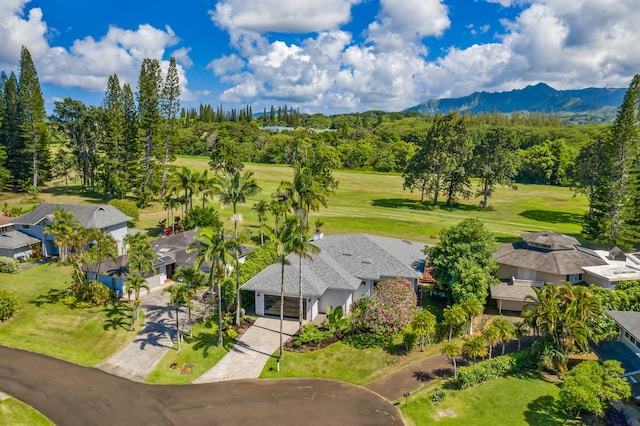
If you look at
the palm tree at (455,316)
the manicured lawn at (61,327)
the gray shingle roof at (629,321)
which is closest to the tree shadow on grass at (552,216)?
the gray shingle roof at (629,321)

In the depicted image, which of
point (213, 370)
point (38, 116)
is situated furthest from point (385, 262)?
point (38, 116)

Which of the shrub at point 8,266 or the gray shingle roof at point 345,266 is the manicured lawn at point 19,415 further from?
the shrub at point 8,266

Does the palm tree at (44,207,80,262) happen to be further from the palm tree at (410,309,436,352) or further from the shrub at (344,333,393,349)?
the palm tree at (410,309,436,352)

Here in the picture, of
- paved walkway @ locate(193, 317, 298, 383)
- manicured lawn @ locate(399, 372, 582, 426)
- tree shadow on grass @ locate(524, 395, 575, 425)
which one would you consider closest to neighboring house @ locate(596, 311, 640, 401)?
manicured lawn @ locate(399, 372, 582, 426)

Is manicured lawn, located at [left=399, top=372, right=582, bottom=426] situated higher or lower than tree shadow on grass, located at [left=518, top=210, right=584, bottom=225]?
lower

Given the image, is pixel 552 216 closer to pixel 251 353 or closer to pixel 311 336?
pixel 311 336

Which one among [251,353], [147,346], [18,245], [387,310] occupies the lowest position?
[147,346]

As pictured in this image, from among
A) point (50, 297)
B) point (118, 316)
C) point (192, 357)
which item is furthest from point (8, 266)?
point (192, 357)
